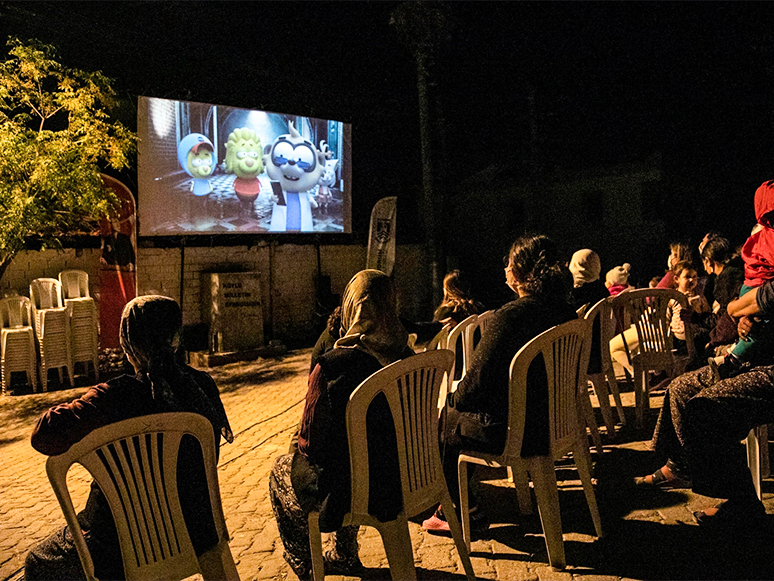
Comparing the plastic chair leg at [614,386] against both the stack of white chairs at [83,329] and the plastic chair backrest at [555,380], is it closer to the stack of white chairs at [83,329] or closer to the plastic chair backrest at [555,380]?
the plastic chair backrest at [555,380]

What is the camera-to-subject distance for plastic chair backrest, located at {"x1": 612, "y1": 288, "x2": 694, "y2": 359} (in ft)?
14.9

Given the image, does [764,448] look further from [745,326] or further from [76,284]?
[76,284]

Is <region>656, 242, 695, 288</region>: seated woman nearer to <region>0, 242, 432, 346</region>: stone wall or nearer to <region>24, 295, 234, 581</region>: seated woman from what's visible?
<region>24, 295, 234, 581</region>: seated woman

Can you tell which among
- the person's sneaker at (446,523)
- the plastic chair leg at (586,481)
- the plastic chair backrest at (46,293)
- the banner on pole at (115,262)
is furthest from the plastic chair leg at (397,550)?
the banner on pole at (115,262)

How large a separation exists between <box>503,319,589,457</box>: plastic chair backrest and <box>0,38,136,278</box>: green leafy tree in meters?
5.82

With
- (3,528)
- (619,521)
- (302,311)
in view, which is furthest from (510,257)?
(302,311)

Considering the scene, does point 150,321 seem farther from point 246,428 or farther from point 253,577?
point 246,428

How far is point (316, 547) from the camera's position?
98.4 inches

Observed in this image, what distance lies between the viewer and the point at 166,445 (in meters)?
1.98

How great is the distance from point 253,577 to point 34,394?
18.8 feet

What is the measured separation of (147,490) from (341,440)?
2.44 ft

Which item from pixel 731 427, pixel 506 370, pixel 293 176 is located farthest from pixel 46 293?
pixel 731 427

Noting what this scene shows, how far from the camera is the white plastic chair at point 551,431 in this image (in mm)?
2803

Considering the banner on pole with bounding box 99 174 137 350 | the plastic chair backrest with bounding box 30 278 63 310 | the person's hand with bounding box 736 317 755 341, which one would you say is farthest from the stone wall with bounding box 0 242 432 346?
the person's hand with bounding box 736 317 755 341
